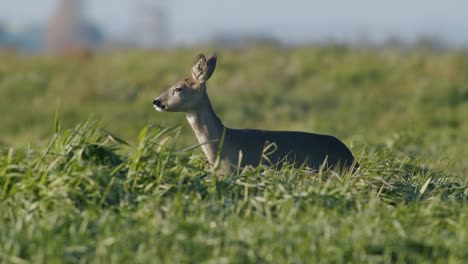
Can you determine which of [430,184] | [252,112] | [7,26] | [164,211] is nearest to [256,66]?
[252,112]

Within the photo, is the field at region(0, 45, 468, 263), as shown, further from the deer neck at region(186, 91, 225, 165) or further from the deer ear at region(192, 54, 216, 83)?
the deer ear at region(192, 54, 216, 83)

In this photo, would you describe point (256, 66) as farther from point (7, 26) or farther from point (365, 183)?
point (7, 26)

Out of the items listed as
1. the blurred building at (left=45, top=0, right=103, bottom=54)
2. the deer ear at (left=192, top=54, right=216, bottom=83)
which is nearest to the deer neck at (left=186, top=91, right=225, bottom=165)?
the deer ear at (left=192, top=54, right=216, bottom=83)

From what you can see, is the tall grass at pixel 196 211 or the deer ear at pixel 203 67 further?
the deer ear at pixel 203 67

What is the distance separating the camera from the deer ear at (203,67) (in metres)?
7.69

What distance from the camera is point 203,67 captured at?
7719 mm

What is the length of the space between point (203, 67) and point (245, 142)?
0.81m

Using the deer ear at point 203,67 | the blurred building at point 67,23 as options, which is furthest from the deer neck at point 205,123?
the blurred building at point 67,23

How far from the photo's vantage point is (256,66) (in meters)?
19.0

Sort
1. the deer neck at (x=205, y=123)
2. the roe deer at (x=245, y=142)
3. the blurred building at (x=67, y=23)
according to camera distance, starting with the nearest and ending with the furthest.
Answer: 1. the roe deer at (x=245, y=142)
2. the deer neck at (x=205, y=123)
3. the blurred building at (x=67, y=23)

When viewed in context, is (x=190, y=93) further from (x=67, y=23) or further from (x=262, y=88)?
(x=67, y=23)

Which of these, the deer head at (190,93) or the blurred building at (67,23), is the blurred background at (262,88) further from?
the blurred building at (67,23)

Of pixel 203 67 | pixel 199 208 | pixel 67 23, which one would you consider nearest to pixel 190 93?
pixel 203 67

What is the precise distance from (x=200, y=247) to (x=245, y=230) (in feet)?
0.87
